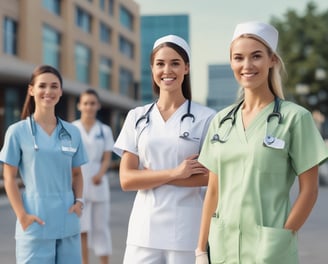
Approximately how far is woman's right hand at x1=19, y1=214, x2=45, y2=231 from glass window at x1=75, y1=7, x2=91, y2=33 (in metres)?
35.5

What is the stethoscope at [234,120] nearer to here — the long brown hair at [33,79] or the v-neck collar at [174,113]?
the v-neck collar at [174,113]

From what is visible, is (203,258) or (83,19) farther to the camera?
(83,19)

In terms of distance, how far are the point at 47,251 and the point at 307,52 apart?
165 ft

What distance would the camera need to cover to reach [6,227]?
10984 mm

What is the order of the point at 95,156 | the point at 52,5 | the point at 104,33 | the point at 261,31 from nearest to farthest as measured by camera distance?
1. the point at 261,31
2. the point at 95,156
3. the point at 52,5
4. the point at 104,33

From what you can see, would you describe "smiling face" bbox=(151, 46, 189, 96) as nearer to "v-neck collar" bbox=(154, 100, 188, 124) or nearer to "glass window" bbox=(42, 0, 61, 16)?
"v-neck collar" bbox=(154, 100, 188, 124)

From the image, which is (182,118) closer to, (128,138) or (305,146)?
(128,138)

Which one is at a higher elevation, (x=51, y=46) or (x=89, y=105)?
(x=51, y=46)

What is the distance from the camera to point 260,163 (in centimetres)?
259

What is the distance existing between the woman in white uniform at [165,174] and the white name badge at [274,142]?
72 cm

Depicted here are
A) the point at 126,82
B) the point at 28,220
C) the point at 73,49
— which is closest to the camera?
the point at 28,220

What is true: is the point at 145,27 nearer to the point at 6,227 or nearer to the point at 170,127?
the point at 6,227

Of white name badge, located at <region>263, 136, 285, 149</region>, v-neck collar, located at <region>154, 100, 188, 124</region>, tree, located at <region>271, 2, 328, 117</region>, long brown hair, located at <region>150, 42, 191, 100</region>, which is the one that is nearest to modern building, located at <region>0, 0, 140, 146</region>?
tree, located at <region>271, 2, 328, 117</region>

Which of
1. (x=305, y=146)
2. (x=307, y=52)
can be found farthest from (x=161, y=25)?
(x=305, y=146)
